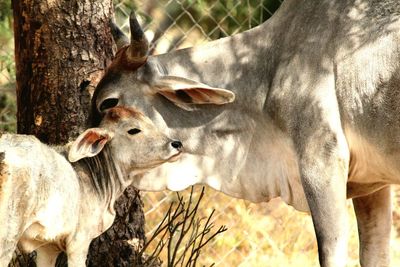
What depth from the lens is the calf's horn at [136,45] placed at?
5367mm

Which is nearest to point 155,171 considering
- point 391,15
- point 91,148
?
point 91,148

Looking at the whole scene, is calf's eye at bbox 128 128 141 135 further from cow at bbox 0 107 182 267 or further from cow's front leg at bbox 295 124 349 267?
cow's front leg at bbox 295 124 349 267

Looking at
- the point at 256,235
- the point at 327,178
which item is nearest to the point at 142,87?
the point at 327,178

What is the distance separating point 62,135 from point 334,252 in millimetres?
1370

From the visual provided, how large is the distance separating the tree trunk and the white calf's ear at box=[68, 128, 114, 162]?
3.04 feet

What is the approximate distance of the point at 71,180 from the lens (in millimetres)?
4883

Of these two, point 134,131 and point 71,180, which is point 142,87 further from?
point 71,180

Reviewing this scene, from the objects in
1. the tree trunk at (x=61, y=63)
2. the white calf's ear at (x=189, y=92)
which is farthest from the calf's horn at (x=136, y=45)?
the tree trunk at (x=61, y=63)

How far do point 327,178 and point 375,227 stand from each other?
0.64 meters

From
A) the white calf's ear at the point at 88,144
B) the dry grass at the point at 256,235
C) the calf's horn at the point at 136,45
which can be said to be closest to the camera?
the white calf's ear at the point at 88,144

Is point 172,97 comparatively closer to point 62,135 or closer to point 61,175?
point 62,135

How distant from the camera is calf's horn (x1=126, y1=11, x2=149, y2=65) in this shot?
17.6ft

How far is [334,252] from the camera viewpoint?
5617 millimetres

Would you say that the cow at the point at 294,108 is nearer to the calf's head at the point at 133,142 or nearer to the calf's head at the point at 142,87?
the calf's head at the point at 142,87
